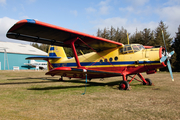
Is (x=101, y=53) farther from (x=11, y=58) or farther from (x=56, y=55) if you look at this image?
(x=11, y=58)

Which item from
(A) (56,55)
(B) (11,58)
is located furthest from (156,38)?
(B) (11,58)

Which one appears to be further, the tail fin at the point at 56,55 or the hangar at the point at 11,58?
the hangar at the point at 11,58

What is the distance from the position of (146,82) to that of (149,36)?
41.9 m

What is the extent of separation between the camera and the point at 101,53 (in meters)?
10.5

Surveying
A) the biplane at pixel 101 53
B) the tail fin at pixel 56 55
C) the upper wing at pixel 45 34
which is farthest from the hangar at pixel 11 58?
the biplane at pixel 101 53

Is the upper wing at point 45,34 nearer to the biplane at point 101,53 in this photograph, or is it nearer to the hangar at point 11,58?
the biplane at point 101,53

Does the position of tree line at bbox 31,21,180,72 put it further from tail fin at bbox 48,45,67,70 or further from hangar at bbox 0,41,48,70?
tail fin at bbox 48,45,67,70

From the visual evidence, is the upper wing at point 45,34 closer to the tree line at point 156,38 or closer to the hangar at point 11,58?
the tree line at point 156,38

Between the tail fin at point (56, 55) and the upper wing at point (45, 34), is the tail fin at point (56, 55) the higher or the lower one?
the lower one

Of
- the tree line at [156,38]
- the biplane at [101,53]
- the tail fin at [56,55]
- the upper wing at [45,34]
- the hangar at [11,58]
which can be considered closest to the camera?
the upper wing at [45,34]

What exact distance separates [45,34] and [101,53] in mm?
4334

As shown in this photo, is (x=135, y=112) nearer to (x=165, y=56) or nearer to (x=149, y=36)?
(x=165, y=56)

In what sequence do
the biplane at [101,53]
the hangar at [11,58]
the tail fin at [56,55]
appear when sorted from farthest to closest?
the hangar at [11,58], the tail fin at [56,55], the biplane at [101,53]

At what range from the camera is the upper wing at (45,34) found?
6.83m
